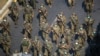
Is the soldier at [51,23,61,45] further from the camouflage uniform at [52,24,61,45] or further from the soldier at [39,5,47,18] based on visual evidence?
the soldier at [39,5,47,18]

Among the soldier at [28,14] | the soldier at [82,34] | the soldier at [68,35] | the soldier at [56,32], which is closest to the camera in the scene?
the soldier at [82,34]

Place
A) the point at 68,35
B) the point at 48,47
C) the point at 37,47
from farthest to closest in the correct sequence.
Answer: the point at 37,47
the point at 68,35
the point at 48,47

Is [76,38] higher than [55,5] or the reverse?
the reverse

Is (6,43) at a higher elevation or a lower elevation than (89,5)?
lower

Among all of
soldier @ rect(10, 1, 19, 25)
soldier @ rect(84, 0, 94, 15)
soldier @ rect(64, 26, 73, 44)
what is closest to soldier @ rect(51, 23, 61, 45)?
soldier @ rect(64, 26, 73, 44)

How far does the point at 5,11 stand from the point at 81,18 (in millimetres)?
7291

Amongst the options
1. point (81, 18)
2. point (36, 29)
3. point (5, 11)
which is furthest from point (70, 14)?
point (5, 11)

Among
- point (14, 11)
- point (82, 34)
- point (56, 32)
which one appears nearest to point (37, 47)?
→ point (56, 32)

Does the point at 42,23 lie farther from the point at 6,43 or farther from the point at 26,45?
the point at 6,43

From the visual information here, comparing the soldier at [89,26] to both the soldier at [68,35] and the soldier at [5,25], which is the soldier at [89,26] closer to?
the soldier at [68,35]

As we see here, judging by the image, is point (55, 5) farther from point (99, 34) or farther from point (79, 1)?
point (99, 34)

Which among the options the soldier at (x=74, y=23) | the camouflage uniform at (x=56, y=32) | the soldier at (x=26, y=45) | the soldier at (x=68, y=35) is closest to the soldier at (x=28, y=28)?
the soldier at (x=26, y=45)

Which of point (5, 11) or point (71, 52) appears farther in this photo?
point (5, 11)

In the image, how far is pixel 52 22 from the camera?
117 feet
